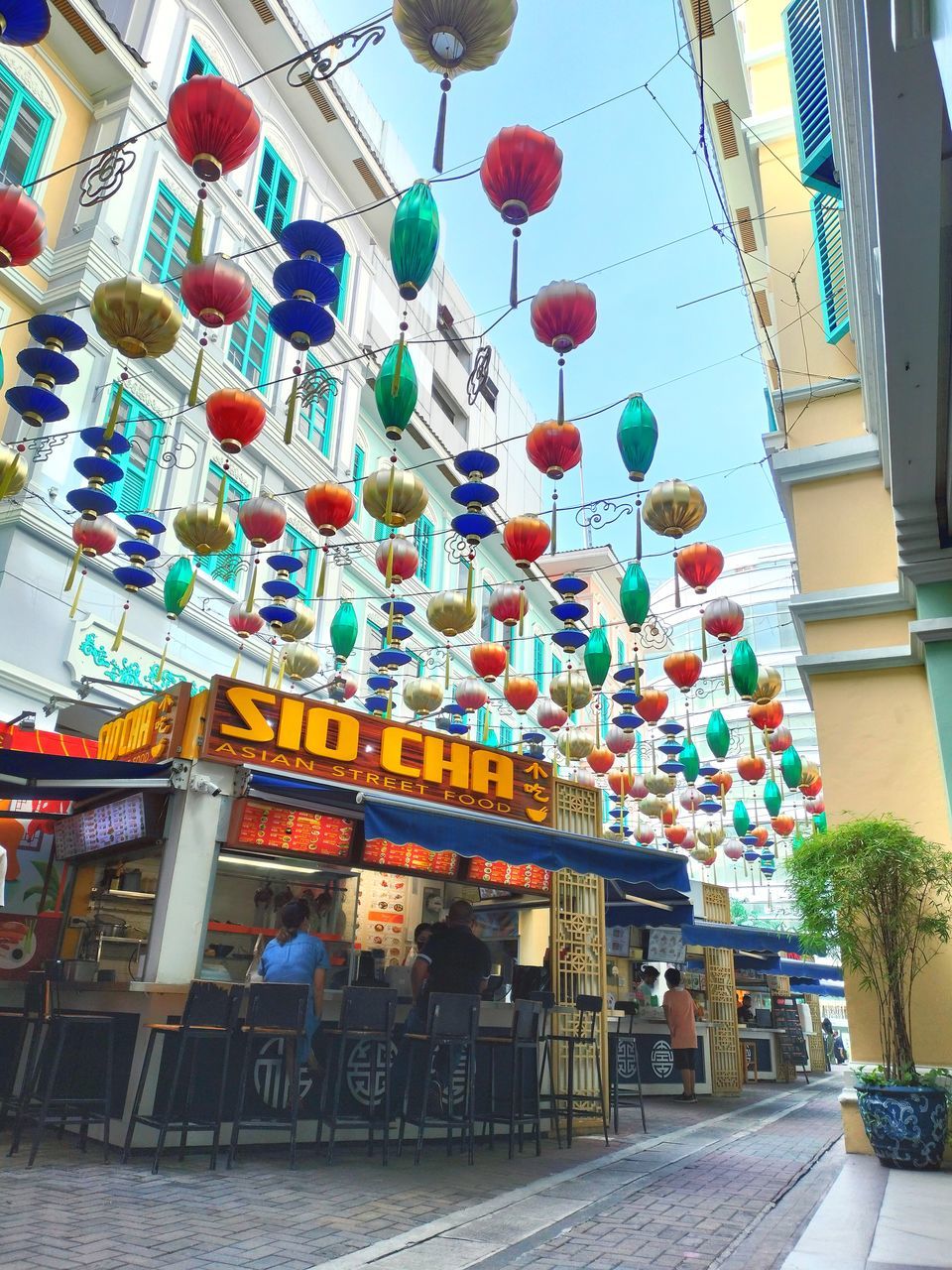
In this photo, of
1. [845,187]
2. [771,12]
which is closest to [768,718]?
[845,187]

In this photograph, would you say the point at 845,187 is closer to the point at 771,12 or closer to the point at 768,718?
the point at 771,12

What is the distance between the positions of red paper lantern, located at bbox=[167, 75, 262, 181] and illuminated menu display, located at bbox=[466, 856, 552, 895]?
7084 millimetres

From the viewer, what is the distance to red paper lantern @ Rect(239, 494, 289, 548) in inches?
382

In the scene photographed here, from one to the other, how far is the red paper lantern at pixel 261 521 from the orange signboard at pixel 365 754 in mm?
2304

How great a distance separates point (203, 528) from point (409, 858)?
13.4 ft

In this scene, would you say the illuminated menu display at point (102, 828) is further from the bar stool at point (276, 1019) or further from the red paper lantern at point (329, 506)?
the red paper lantern at point (329, 506)

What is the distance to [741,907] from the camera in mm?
41375

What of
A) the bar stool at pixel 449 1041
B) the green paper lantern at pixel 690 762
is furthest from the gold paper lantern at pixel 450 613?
the green paper lantern at pixel 690 762

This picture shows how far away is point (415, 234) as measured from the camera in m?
5.84

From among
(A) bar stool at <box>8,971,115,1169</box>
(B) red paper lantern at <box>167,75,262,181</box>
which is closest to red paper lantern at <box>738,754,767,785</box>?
(A) bar stool at <box>8,971,115,1169</box>

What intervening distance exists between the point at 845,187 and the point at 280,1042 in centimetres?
753

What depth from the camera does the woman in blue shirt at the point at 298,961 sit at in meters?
7.00

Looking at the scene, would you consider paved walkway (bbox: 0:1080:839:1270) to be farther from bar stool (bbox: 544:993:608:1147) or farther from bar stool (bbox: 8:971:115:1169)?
bar stool (bbox: 544:993:608:1147)

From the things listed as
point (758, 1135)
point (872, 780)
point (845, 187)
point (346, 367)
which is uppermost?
point (346, 367)
